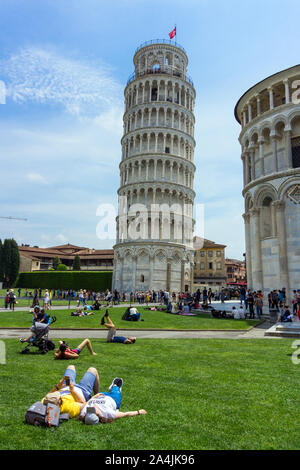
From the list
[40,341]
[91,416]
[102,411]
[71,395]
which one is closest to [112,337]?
[40,341]

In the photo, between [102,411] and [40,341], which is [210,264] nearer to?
[40,341]

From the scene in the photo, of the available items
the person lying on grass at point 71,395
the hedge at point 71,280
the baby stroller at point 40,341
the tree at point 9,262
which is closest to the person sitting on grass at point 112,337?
the baby stroller at point 40,341

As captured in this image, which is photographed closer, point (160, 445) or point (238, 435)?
point (160, 445)

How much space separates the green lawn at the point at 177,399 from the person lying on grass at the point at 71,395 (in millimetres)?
265

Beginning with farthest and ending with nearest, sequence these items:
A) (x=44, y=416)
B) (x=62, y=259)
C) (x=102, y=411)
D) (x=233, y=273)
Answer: (x=233, y=273)
(x=62, y=259)
(x=102, y=411)
(x=44, y=416)

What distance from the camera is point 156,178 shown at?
190 feet

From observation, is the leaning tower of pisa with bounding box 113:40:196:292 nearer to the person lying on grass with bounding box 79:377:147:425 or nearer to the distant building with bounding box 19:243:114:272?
the distant building with bounding box 19:243:114:272

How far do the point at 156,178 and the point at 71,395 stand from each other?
53324 mm

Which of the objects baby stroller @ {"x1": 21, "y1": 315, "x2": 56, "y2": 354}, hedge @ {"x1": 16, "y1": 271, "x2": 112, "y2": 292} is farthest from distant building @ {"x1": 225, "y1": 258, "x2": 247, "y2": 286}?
baby stroller @ {"x1": 21, "y1": 315, "x2": 56, "y2": 354}

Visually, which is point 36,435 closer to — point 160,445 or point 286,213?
point 160,445

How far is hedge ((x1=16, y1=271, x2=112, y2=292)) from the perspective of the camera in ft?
232
